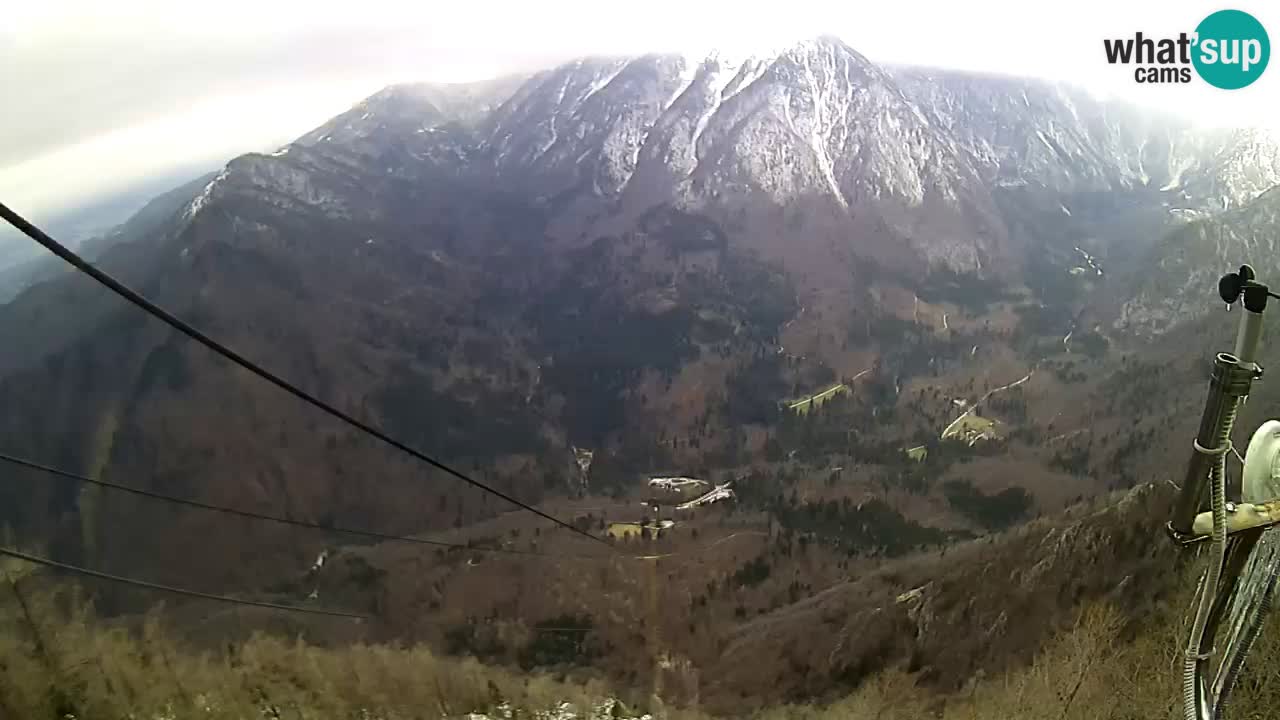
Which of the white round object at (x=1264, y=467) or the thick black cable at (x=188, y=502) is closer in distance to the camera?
the white round object at (x=1264, y=467)

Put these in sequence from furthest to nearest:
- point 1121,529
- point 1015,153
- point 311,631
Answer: point 1015,153 < point 311,631 < point 1121,529

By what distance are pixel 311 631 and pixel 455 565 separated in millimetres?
15242

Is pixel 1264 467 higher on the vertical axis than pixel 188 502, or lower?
higher

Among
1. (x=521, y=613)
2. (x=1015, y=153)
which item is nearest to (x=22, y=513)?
(x=521, y=613)

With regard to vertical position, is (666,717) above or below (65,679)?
below

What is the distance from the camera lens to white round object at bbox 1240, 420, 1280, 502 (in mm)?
3650

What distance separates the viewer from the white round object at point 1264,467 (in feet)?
12.0

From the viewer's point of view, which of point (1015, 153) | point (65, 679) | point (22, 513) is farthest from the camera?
point (1015, 153)

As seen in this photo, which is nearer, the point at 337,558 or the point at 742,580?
the point at 742,580

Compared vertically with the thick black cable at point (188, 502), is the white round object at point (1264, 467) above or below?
above

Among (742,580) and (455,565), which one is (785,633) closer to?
(742,580)

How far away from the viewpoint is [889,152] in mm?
96750

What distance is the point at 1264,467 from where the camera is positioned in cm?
370

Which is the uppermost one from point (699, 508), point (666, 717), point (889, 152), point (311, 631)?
point (889, 152)
